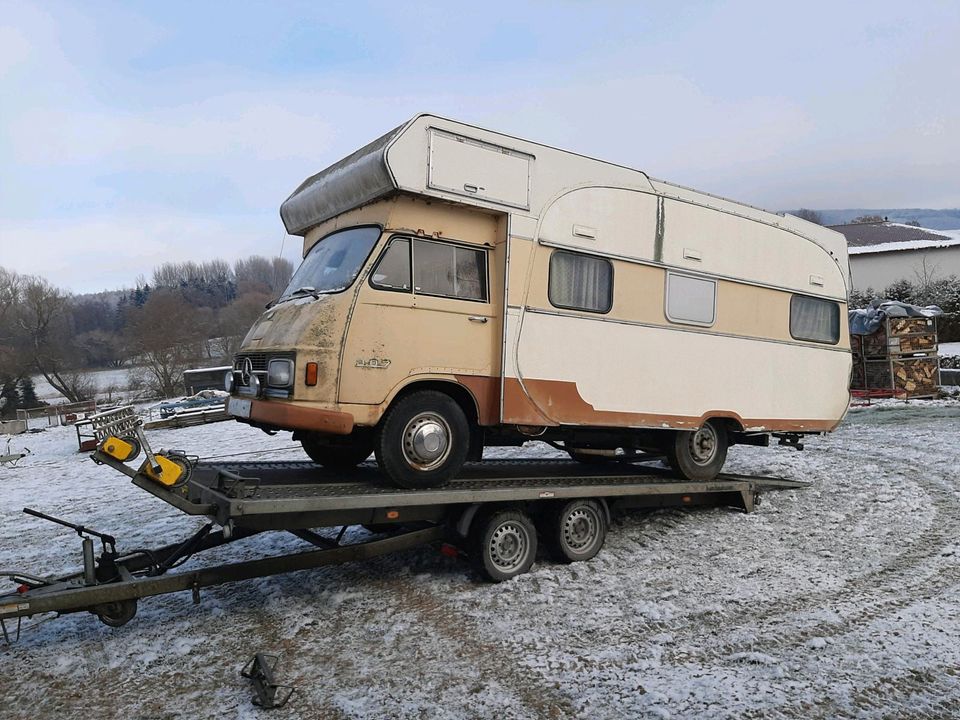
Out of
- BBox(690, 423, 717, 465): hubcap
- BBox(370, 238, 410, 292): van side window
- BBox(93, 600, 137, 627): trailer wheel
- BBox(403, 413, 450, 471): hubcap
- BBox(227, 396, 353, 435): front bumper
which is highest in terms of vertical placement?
BBox(370, 238, 410, 292): van side window

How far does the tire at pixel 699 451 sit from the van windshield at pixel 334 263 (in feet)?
12.9

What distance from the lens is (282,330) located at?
18.4ft

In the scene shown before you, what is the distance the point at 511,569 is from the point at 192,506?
8.57 ft

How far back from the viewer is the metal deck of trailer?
4.61 metres

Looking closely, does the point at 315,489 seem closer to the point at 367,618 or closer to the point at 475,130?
the point at 367,618

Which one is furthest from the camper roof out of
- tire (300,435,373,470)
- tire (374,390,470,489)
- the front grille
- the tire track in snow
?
the tire track in snow

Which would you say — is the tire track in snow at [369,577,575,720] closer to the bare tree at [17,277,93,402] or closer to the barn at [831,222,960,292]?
the barn at [831,222,960,292]

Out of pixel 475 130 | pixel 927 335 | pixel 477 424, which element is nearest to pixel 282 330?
pixel 477 424

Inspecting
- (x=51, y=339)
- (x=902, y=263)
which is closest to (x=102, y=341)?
(x=51, y=339)

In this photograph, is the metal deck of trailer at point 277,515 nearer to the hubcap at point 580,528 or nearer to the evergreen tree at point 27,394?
the hubcap at point 580,528

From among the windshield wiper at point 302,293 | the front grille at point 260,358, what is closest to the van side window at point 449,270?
the windshield wiper at point 302,293

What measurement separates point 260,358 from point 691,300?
4.34 meters

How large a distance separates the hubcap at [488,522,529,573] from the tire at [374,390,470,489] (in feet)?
2.16

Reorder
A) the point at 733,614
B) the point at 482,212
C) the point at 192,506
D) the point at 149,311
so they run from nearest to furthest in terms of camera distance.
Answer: the point at 192,506, the point at 733,614, the point at 482,212, the point at 149,311
